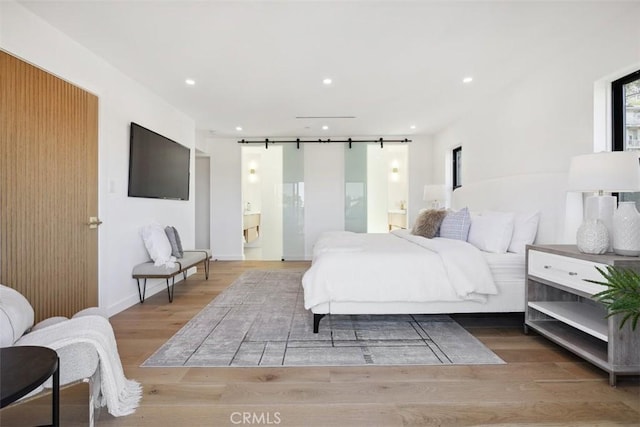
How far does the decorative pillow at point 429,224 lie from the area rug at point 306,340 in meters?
0.97

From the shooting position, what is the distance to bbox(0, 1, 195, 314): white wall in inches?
85.7

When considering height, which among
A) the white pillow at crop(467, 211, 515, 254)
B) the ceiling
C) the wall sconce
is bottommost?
the white pillow at crop(467, 211, 515, 254)

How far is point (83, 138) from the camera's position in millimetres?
2688

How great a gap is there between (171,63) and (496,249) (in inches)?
142

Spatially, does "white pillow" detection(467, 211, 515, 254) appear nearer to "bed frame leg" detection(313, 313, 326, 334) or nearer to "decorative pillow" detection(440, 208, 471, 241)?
"decorative pillow" detection(440, 208, 471, 241)

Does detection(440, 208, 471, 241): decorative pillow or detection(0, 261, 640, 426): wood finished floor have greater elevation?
detection(440, 208, 471, 241): decorative pillow

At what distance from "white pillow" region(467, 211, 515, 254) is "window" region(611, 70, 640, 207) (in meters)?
0.81

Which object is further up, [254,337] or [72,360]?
[72,360]

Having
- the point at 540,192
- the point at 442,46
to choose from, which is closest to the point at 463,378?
the point at 540,192

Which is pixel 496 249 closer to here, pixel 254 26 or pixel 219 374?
pixel 219 374

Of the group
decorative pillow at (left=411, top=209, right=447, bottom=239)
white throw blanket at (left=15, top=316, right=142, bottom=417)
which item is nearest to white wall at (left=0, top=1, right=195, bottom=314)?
white throw blanket at (left=15, top=316, right=142, bottom=417)

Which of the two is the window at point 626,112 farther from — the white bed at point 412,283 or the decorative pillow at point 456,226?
the decorative pillow at point 456,226

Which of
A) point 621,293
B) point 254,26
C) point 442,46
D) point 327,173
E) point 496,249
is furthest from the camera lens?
point 327,173

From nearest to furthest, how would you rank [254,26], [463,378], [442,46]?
1. [463,378]
2. [254,26]
3. [442,46]
